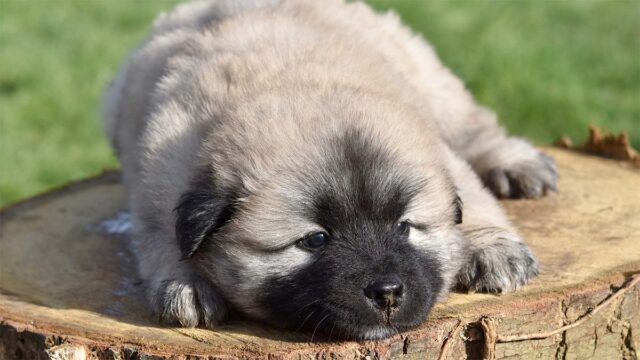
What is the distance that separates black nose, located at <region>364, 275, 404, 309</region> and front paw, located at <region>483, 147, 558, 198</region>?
1607mm

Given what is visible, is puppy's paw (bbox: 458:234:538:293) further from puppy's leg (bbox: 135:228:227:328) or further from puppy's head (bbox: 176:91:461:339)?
puppy's leg (bbox: 135:228:227:328)

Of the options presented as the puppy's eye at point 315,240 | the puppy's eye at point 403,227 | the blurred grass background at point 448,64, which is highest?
the puppy's eye at point 403,227

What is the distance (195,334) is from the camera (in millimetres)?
3350

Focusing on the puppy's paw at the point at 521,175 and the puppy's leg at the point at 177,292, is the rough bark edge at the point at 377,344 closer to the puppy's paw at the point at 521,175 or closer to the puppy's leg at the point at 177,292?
the puppy's leg at the point at 177,292

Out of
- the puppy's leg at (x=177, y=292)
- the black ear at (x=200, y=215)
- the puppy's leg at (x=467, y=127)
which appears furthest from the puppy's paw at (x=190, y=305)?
the puppy's leg at (x=467, y=127)

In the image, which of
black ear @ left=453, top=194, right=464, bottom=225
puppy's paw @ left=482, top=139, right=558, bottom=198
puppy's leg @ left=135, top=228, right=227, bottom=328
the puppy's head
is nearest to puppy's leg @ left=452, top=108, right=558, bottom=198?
puppy's paw @ left=482, top=139, right=558, bottom=198

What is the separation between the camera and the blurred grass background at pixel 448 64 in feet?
25.1

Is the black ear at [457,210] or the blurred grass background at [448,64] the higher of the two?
the black ear at [457,210]

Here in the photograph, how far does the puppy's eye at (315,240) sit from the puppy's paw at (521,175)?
1.58 metres

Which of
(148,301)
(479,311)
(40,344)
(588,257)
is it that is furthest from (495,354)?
(40,344)

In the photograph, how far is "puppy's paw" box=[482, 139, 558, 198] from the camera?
4.55m

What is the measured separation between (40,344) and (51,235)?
4.44ft

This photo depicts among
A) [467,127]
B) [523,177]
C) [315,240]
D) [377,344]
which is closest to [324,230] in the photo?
[315,240]

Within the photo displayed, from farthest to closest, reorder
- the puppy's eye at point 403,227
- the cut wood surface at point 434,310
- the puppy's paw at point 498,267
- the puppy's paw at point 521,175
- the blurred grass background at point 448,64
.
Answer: the blurred grass background at point 448,64
the puppy's paw at point 521,175
the puppy's paw at point 498,267
the puppy's eye at point 403,227
the cut wood surface at point 434,310
